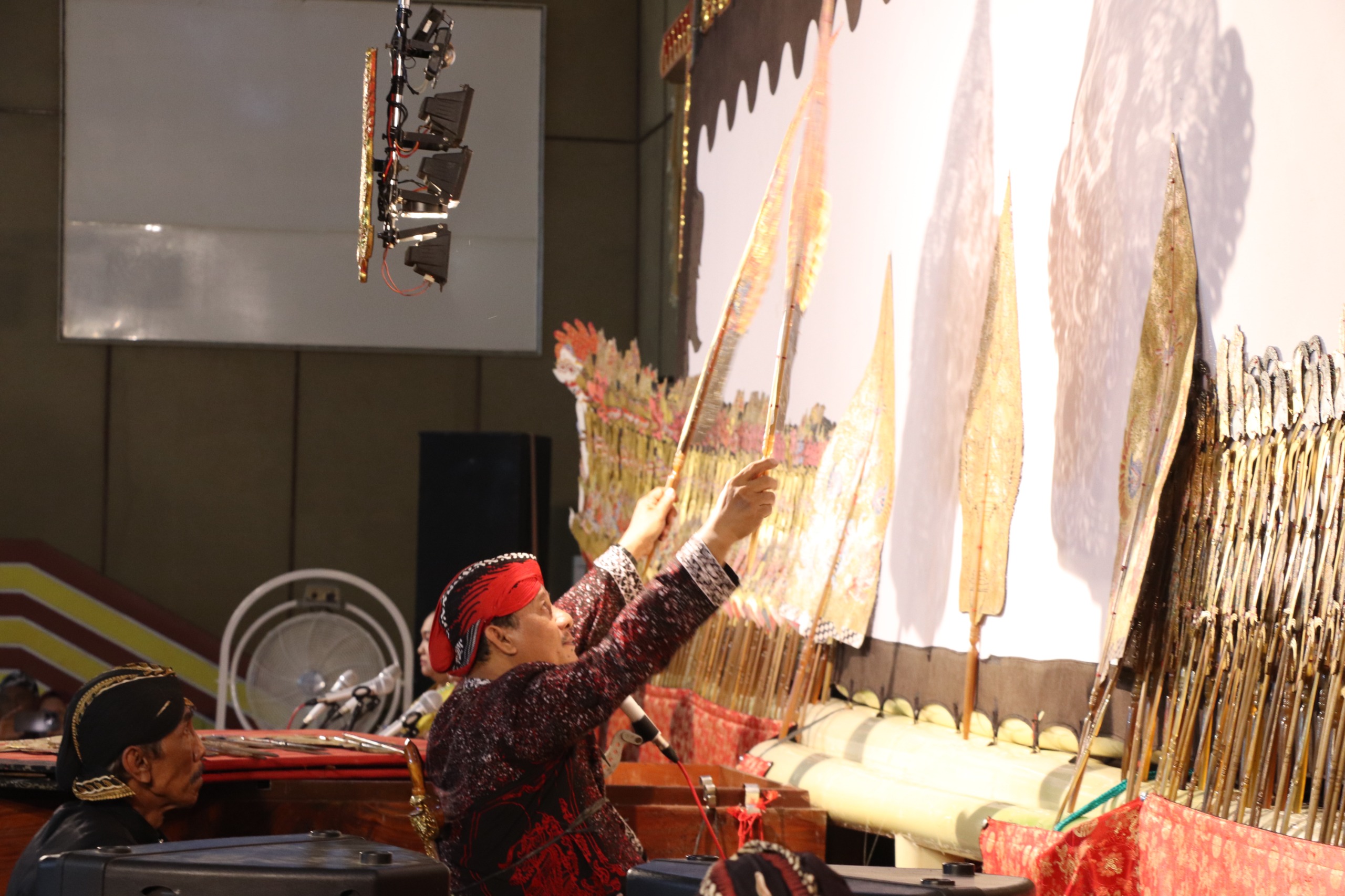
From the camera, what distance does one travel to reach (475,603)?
215 centimetres

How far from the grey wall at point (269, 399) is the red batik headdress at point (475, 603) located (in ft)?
18.4

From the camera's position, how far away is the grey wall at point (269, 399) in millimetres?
8023

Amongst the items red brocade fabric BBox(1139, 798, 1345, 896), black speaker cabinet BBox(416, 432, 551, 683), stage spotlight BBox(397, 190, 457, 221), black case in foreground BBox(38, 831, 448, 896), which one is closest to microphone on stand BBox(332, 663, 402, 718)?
black speaker cabinet BBox(416, 432, 551, 683)

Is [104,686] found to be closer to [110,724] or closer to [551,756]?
[110,724]

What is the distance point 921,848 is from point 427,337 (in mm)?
5962

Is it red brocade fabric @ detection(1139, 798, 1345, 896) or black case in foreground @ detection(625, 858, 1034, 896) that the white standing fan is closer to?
red brocade fabric @ detection(1139, 798, 1345, 896)

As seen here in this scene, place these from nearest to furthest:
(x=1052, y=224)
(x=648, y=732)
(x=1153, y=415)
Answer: (x=648, y=732), (x=1153, y=415), (x=1052, y=224)

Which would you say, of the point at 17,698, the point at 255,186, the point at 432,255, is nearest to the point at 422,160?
the point at 432,255

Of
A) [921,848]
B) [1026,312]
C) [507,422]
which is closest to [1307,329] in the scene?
[1026,312]

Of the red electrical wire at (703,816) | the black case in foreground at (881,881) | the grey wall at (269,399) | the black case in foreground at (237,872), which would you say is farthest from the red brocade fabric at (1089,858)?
the grey wall at (269,399)

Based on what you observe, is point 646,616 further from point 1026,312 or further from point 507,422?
point 507,422

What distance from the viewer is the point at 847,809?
3141 millimetres

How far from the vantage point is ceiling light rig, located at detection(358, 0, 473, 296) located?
3.07 m

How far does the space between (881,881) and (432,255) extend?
2.11 metres
